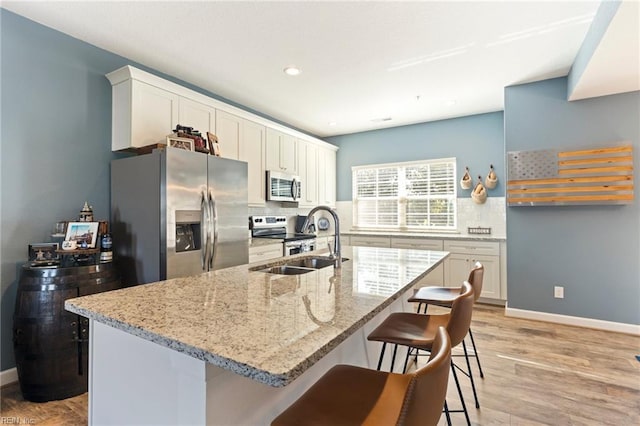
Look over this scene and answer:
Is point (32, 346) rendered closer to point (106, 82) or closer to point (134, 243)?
point (134, 243)

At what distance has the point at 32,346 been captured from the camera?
2064mm

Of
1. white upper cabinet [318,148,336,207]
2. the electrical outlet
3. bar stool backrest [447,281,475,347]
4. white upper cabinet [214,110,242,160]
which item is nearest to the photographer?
bar stool backrest [447,281,475,347]

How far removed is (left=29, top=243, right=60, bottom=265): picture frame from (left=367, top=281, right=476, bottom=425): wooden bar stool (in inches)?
89.2

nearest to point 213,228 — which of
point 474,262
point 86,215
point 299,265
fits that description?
point 86,215

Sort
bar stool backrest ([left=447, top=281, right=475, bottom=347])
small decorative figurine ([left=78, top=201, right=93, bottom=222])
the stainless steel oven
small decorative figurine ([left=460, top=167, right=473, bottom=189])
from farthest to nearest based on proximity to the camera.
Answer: small decorative figurine ([left=460, top=167, right=473, bottom=189]), the stainless steel oven, small decorative figurine ([left=78, top=201, right=93, bottom=222]), bar stool backrest ([left=447, top=281, right=475, bottom=347])

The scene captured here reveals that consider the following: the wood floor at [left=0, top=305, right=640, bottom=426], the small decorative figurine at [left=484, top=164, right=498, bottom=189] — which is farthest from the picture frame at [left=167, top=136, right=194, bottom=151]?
the small decorative figurine at [left=484, top=164, right=498, bottom=189]

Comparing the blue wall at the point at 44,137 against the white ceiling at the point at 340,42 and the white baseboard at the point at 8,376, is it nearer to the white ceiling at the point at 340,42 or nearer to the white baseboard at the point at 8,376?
the white baseboard at the point at 8,376

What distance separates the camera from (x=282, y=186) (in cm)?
455

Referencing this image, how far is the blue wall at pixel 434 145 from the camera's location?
4.67 metres

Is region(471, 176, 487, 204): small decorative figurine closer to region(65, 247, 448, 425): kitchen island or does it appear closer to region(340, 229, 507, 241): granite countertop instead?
region(340, 229, 507, 241): granite countertop

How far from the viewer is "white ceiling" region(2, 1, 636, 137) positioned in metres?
2.31

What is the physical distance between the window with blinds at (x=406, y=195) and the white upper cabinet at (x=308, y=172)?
0.84 m

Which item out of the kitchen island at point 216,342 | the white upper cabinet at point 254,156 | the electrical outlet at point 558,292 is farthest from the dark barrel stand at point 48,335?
the electrical outlet at point 558,292

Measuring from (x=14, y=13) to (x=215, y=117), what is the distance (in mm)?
1663
